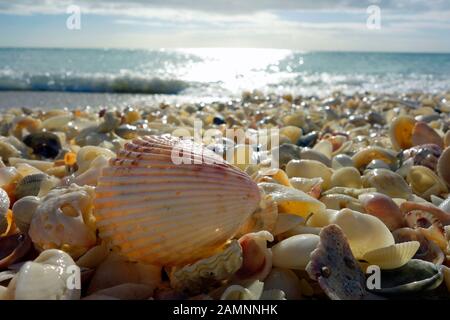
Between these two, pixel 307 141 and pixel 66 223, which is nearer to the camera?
pixel 66 223

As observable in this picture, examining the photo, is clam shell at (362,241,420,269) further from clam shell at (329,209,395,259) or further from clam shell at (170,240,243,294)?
clam shell at (170,240,243,294)

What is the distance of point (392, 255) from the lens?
1.58m

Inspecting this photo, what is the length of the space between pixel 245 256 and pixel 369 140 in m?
2.69

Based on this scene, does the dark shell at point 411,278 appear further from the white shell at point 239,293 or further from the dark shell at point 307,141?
the dark shell at point 307,141

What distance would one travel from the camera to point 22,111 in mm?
6211

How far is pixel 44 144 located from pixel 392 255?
2.69m

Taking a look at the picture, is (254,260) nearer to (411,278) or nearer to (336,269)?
(336,269)

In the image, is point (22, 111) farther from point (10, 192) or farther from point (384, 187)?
point (384, 187)

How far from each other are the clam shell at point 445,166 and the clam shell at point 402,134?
32.2 inches

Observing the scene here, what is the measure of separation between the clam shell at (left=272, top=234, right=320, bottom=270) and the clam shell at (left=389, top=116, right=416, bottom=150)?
6.39ft

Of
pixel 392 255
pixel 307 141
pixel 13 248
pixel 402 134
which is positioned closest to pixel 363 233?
pixel 392 255

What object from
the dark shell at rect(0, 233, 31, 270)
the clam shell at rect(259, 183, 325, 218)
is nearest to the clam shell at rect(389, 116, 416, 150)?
the clam shell at rect(259, 183, 325, 218)
